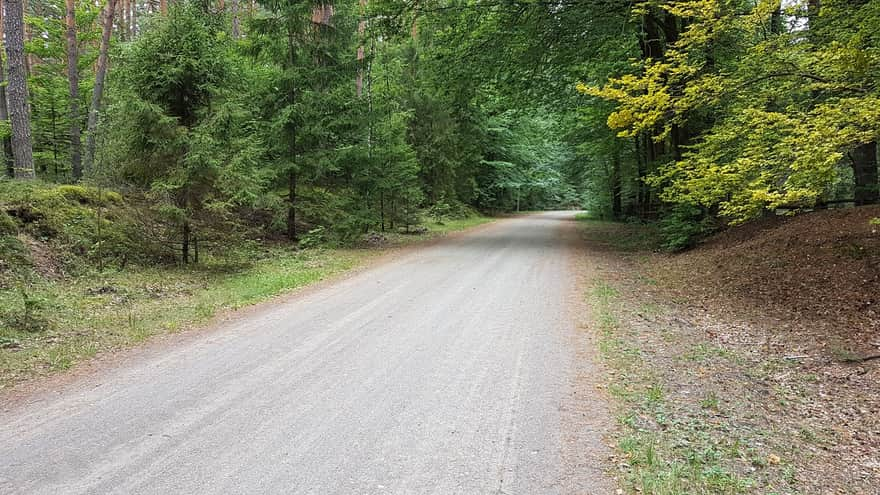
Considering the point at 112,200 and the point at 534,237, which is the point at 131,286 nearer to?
the point at 112,200

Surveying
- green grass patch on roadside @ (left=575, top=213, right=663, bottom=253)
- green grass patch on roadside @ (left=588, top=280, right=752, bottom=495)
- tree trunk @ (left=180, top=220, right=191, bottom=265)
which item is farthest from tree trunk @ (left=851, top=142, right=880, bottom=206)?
tree trunk @ (left=180, top=220, right=191, bottom=265)

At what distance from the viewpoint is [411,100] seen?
25.8 m

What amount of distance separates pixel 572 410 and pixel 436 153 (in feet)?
78.8

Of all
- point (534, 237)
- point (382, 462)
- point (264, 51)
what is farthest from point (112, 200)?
point (534, 237)

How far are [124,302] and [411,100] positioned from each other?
20.2 m

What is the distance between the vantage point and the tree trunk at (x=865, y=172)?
10648mm

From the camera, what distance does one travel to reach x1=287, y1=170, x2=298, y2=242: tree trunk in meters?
15.4

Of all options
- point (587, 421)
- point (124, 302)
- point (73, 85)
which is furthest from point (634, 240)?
point (73, 85)

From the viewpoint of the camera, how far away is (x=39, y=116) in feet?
63.6

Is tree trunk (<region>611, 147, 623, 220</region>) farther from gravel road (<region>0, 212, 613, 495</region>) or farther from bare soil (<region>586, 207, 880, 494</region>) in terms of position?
gravel road (<region>0, 212, 613, 495</region>)

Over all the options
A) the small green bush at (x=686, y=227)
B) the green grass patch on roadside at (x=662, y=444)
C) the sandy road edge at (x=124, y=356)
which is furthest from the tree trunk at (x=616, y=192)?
the green grass patch on roadside at (x=662, y=444)

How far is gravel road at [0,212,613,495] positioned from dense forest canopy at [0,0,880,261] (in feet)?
11.8

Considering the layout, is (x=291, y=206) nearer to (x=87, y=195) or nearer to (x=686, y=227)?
(x=87, y=195)

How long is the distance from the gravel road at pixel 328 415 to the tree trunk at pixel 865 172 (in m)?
8.50
